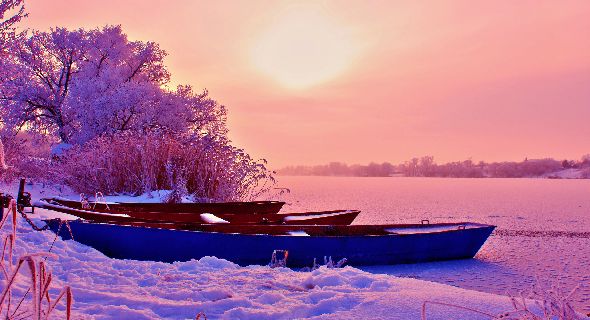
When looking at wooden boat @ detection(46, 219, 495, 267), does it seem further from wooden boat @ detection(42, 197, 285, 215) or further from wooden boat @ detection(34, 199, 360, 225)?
wooden boat @ detection(42, 197, 285, 215)

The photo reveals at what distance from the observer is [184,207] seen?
1309cm

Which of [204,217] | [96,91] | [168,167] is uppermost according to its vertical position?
[96,91]

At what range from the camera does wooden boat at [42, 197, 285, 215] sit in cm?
1174

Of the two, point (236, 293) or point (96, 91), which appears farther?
point (96, 91)

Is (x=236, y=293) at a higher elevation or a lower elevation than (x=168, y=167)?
lower

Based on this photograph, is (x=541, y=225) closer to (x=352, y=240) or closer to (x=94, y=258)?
(x=352, y=240)

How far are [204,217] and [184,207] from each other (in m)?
2.69

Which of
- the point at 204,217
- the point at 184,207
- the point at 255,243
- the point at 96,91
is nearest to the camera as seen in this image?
the point at 255,243

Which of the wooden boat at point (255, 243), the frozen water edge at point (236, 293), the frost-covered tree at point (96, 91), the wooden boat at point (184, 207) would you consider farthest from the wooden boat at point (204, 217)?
the frost-covered tree at point (96, 91)

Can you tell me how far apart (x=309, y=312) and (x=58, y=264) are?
122 inches

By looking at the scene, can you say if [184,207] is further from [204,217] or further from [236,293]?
[236,293]

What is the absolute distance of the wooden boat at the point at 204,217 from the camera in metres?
9.43

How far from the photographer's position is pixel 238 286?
5.31 metres

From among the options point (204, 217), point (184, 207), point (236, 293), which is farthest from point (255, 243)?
point (184, 207)
